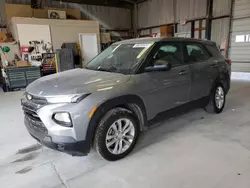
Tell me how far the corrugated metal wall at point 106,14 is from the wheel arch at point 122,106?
9.41 meters

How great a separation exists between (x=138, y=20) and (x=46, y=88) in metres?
11.3

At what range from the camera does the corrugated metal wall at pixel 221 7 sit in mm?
7819

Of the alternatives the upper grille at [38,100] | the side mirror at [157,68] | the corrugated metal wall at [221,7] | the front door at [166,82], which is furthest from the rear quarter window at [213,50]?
the corrugated metal wall at [221,7]

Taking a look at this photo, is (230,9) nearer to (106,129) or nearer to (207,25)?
(207,25)

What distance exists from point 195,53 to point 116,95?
1.78m

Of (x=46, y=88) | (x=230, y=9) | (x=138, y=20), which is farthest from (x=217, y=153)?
(x=138, y=20)

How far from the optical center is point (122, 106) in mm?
2213

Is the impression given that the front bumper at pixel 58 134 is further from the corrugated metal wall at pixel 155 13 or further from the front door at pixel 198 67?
the corrugated metal wall at pixel 155 13

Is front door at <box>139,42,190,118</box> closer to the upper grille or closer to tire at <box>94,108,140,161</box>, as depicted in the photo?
tire at <box>94,108,140,161</box>

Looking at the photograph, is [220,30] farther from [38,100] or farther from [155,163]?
[38,100]

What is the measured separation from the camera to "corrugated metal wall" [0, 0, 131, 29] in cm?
1000

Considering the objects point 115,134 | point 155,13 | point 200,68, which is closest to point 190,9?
point 155,13

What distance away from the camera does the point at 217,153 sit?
2.29 metres

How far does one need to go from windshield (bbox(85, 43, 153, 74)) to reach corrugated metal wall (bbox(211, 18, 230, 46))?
6.91m
